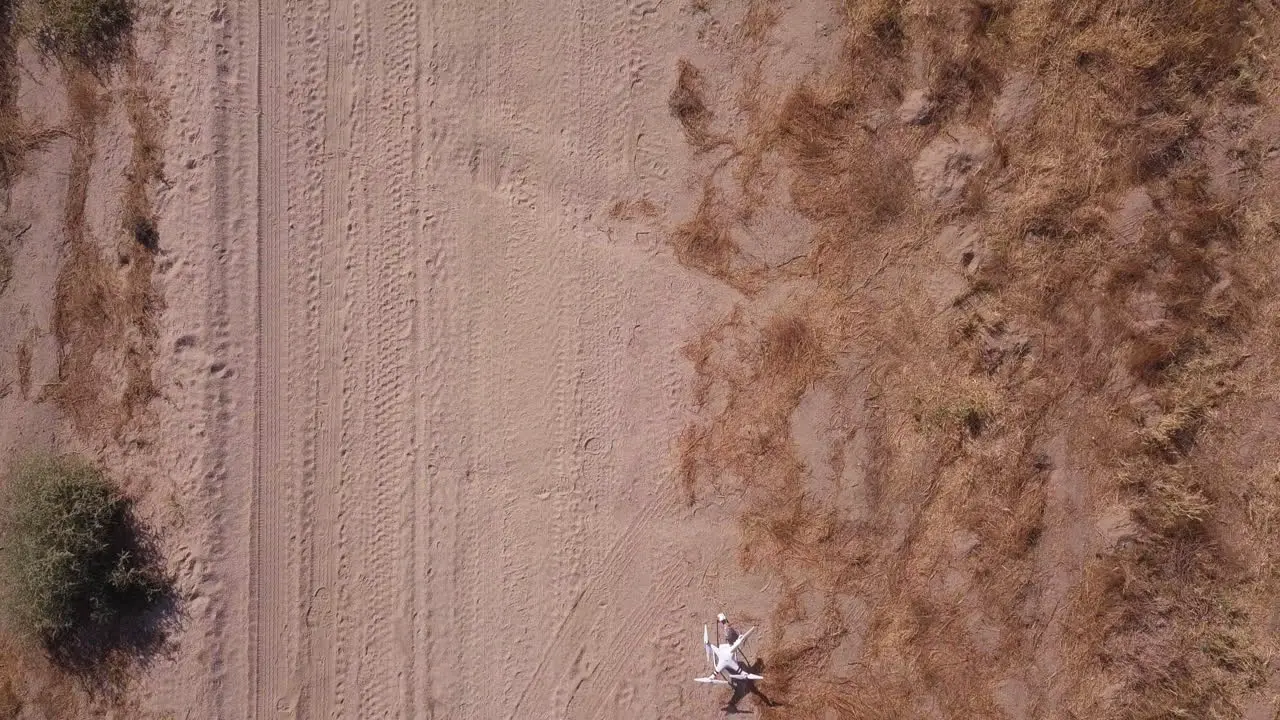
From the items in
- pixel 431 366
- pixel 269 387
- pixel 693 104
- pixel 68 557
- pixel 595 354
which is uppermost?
pixel 693 104

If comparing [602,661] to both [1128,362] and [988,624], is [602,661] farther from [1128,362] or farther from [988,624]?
[1128,362]

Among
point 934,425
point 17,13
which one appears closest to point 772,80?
point 934,425

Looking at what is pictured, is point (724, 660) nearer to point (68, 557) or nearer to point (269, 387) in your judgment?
point (269, 387)

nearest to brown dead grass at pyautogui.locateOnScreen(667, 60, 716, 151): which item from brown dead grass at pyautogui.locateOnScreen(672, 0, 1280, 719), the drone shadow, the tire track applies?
brown dead grass at pyautogui.locateOnScreen(672, 0, 1280, 719)

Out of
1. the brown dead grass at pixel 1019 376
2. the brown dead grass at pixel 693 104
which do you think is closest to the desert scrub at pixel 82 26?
the brown dead grass at pixel 693 104

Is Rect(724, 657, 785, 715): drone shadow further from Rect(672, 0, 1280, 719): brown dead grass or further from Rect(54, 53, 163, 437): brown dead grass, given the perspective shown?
Rect(54, 53, 163, 437): brown dead grass

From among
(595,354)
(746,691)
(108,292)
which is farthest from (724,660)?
(108,292)
